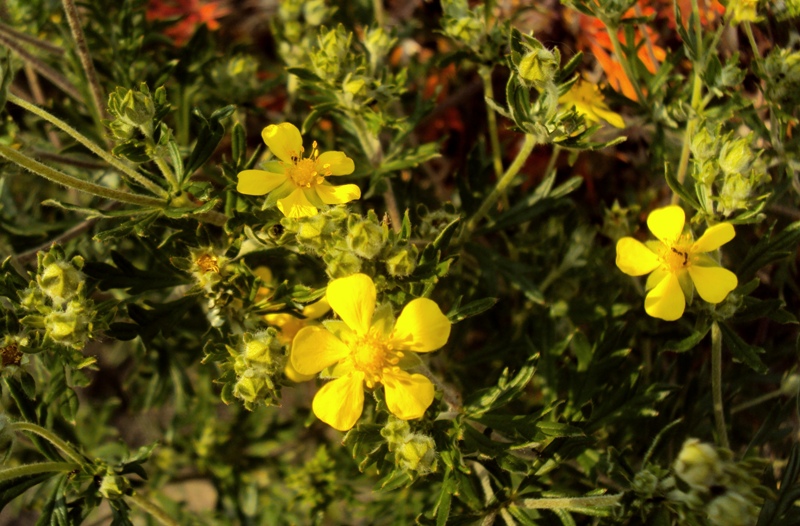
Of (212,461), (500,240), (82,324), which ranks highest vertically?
(82,324)

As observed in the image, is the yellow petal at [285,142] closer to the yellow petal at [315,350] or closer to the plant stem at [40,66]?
the yellow petal at [315,350]

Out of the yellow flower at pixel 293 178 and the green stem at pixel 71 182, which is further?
the yellow flower at pixel 293 178

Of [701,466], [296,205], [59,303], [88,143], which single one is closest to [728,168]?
[701,466]

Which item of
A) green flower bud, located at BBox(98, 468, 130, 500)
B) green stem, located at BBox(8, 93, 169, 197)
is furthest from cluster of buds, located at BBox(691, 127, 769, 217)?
green flower bud, located at BBox(98, 468, 130, 500)

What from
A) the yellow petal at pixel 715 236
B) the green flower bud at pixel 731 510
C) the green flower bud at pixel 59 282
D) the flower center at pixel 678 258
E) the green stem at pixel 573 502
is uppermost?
the yellow petal at pixel 715 236

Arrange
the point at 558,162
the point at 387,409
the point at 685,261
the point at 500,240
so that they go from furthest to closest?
the point at 558,162 → the point at 500,240 → the point at 685,261 → the point at 387,409

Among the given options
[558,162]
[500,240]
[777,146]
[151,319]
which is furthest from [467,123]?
[151,319]

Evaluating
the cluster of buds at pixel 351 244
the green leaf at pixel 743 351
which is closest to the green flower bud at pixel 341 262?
the cluster of buds at pixel 351 244

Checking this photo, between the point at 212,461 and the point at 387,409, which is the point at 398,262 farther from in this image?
the point at 212,461
